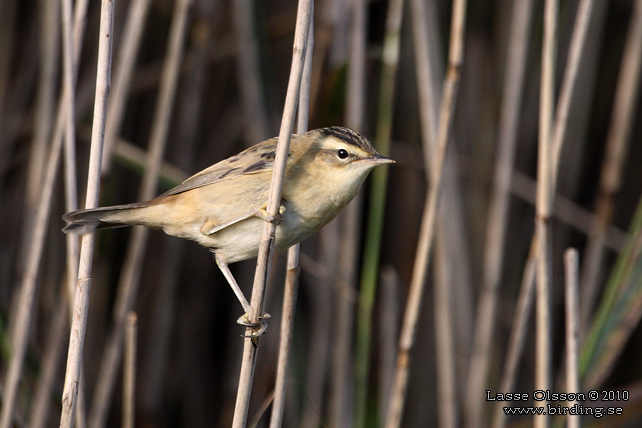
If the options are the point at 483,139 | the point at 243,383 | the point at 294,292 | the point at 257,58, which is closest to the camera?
the point at 243,383

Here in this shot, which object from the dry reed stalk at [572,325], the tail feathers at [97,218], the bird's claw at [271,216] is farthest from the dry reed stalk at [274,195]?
the dry reed stalk at [572,325]

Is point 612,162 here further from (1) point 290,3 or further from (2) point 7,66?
(2) point 7,66

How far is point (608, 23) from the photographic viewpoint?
3.68 metres

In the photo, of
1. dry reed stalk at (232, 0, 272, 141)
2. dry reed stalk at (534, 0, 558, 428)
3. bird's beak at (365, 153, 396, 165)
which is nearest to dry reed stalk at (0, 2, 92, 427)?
dry reed stalk at (232, 0, 272, 141)

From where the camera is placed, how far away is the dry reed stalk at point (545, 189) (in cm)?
210

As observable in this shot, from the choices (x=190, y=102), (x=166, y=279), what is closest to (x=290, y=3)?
(x=190, y=102)

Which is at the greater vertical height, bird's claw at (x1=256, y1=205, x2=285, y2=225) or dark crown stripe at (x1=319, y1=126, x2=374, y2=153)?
dark crown stripe at (x1=319, y1=126, x2=374, y2=153)

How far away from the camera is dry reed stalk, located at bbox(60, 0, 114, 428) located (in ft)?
5.60

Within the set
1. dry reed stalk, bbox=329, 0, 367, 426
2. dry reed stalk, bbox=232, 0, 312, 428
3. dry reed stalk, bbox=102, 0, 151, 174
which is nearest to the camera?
dry reed stalk, bbox=232, 0, 312, 428

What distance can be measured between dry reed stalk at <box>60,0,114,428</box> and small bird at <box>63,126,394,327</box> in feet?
0.62

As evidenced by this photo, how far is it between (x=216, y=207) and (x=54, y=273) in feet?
4.97

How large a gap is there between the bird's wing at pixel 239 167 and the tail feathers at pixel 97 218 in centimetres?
14

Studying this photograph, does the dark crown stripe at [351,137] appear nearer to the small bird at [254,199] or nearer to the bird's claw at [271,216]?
the small bird at [254,199]

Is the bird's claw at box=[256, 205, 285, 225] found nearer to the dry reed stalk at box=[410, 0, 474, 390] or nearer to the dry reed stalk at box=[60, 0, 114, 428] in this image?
the dry reed stalk at box=[60, 0, 114, 428]
